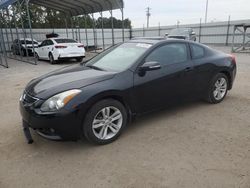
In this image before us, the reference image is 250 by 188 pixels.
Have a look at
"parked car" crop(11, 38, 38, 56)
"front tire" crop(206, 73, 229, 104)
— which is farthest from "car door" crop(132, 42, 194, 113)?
"parked car" crop(11, 38, 38, 56)

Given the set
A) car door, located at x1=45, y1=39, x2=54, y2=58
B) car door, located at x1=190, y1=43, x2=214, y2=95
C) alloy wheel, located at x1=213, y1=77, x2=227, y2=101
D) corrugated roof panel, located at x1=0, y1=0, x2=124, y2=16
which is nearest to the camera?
car door, located at x1=190, y1=43, x2=214, y2=95

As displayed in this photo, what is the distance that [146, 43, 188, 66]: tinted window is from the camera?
3547 millimetres

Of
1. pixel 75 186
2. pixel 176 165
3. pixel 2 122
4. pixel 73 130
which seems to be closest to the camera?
pixel 75 186

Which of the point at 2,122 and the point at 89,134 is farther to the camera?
the point at 2,122

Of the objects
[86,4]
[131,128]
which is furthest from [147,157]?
[86,4]

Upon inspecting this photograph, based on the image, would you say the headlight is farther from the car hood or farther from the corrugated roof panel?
the corrugated roof panel

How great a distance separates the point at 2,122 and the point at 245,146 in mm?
4049

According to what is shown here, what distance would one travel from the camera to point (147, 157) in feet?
9.02

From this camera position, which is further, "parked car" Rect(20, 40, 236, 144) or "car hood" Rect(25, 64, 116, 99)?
"car hood" Rect(25, 64, 116, 99)

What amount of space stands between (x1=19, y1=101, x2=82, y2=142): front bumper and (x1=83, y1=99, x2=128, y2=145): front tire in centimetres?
15

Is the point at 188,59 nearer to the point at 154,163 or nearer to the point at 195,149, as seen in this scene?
the point at 195,149

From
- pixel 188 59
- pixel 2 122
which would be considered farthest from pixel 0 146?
pixel 188 59

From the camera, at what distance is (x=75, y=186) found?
2281 mm

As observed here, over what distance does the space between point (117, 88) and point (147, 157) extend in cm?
102
